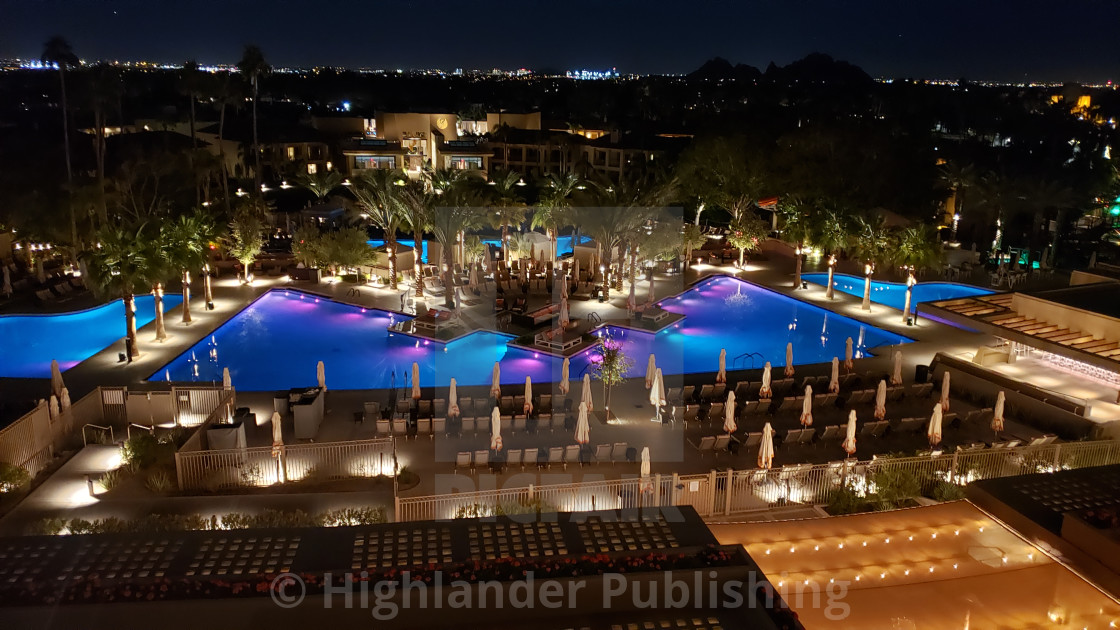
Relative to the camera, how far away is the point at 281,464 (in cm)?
1459

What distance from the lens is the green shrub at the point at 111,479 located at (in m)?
14.1

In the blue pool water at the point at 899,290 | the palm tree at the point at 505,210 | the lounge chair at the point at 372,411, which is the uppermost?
the palm tree at the point at 505,210

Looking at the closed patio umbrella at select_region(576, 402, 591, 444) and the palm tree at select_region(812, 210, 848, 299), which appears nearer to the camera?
the closed patio umbrella at select_region(576, 402, 591, 444)

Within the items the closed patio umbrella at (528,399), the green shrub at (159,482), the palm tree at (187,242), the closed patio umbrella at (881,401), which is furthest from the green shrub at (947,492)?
the palm tree at (187,242)

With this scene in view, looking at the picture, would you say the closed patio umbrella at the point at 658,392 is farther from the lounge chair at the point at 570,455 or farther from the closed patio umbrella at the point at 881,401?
the closed patio umbrella at the point at 881,401

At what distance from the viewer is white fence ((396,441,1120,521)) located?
12750 mm

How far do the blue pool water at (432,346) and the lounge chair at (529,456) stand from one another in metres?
6.60

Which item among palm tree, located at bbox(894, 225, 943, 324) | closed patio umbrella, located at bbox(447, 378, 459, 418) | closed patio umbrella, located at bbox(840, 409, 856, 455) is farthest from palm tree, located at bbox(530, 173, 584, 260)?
closed patio umbrella, located at bbox(840, 409, 856, 455)

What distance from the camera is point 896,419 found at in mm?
18422

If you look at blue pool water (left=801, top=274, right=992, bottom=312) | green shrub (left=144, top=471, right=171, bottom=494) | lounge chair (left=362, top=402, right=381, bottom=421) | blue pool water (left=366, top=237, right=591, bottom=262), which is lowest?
green shrub (left=144, top=471, right=171, bottom=494)

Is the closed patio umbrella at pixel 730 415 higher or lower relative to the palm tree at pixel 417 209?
lower

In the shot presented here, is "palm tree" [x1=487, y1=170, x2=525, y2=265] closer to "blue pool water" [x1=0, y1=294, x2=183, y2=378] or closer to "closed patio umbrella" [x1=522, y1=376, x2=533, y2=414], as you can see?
"blue pool water" [x1=0, y1=294, x2=183, y2=378]

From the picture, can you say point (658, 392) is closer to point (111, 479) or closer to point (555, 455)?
point (555, 455)

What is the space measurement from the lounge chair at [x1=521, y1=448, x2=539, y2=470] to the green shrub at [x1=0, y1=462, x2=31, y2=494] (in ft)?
30.9
